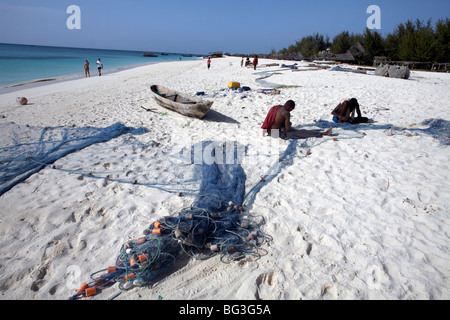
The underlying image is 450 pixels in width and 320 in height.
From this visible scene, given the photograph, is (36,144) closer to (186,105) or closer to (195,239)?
(186,105)

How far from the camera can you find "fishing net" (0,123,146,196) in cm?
419

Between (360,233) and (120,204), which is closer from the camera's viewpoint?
(360,233)

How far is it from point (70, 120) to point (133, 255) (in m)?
6.66

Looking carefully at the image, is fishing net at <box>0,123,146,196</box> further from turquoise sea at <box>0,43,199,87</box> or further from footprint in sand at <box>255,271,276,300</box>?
turquoise sea at <box>0,43,199,87</box>

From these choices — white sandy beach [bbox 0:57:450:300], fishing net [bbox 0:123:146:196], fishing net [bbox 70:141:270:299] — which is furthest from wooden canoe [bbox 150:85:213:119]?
fishing net [bbox 70:141:270:299]

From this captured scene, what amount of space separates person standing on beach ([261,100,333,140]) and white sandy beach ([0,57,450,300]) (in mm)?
293

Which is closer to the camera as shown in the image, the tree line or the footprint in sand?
the footprint in sand

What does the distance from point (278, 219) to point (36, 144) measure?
553 cm

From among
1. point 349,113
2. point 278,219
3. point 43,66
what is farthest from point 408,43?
point 43,66

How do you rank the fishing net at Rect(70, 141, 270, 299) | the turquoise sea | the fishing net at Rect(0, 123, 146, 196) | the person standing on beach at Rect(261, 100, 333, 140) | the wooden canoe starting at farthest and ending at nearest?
the turquoise sea, the wooden canoe, the person standing on beach at Rect(261, 100, 333, 140), the fishing net at Rect(0, 123, 146, 196), the fishing net at Rect(70, 141, 270, 299)

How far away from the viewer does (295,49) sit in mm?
54312

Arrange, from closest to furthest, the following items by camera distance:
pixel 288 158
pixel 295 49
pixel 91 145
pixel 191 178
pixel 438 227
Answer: pixel 438 227 < pixel 191 178 < pixel 288 158 < pixel 91 145 < pixel 295 49
